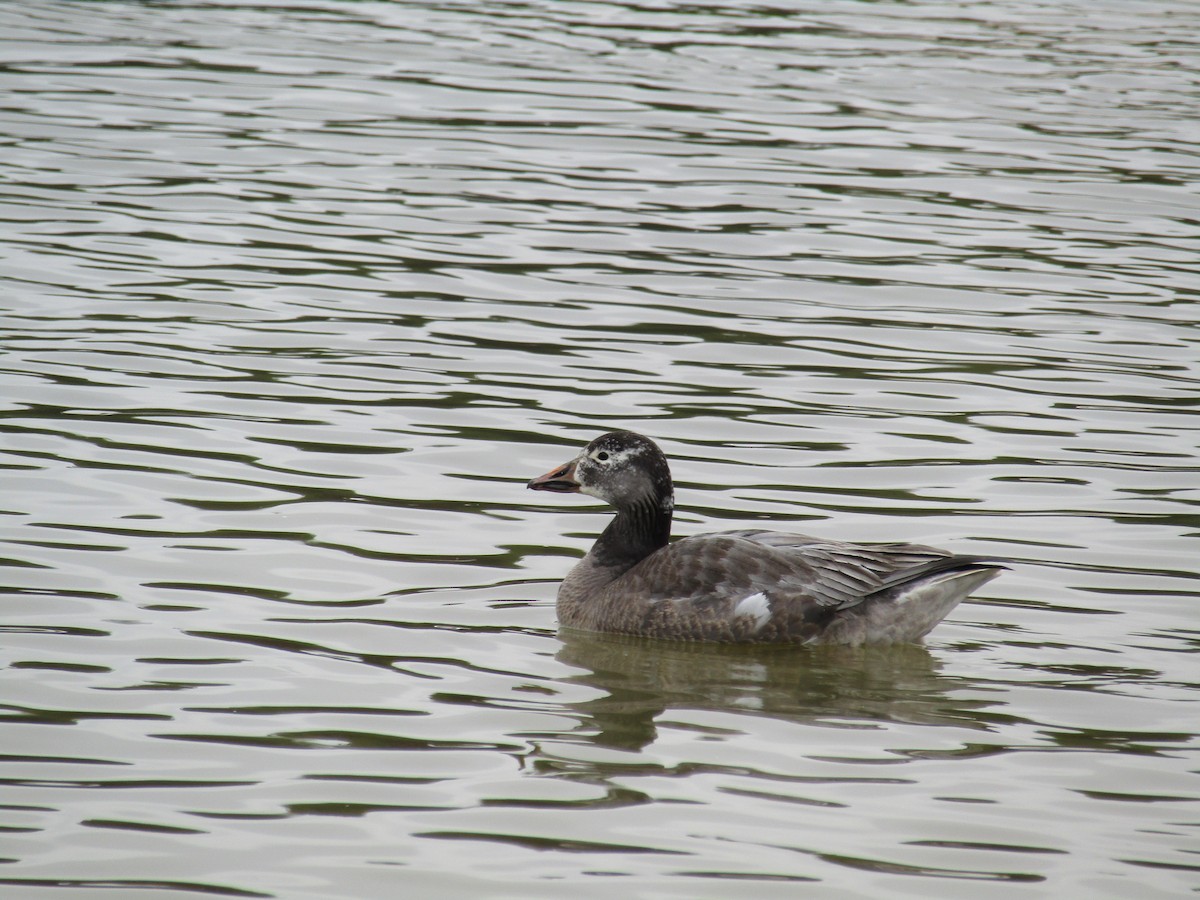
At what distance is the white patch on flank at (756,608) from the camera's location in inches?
372

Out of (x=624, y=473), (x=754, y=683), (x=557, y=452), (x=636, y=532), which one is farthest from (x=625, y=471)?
(x=557, y=452)

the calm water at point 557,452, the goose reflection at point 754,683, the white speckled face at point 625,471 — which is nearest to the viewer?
the calm water at point 557,452

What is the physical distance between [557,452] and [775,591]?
3.06 meters

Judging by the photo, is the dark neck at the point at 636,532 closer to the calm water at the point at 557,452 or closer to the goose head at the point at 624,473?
the goose head at the point at 624,473

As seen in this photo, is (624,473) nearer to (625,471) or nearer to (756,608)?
(625,471)

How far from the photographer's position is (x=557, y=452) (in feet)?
40.0

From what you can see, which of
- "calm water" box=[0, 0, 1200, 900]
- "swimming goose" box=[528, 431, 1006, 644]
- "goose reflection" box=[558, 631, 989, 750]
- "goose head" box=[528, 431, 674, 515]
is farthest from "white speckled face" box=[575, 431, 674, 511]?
"goose reflection" box=[558, 631, 989, 750]

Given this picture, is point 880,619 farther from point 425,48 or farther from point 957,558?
point 425,48

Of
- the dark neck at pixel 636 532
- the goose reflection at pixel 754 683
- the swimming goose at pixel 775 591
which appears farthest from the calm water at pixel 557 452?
the dark neck at pixel 636 532

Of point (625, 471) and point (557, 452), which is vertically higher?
point (625, 471)

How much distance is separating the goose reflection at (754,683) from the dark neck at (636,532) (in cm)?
69

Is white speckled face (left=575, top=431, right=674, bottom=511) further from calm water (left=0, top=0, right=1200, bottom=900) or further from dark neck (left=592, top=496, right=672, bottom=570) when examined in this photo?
calm water (left=0, top=0, right=1200, bottom=900)

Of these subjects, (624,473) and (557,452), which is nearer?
(624,473)

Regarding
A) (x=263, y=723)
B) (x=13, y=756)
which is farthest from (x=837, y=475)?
(x=13, y=756)
